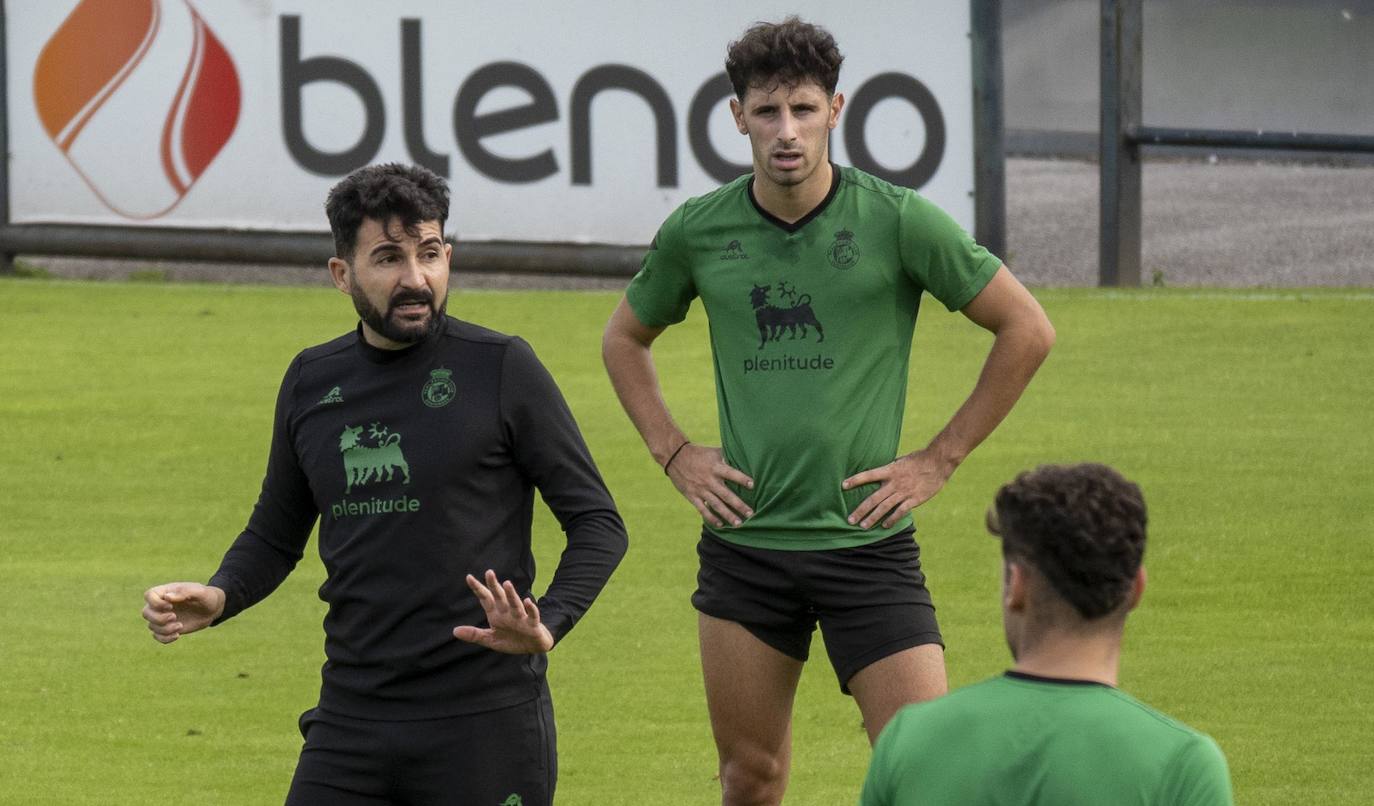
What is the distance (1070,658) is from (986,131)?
14799 millimetres

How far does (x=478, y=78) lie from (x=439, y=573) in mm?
13627

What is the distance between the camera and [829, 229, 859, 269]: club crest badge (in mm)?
5473

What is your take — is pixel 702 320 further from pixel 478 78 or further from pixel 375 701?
pixel 375 701

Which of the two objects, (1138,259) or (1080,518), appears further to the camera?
(1138,259)

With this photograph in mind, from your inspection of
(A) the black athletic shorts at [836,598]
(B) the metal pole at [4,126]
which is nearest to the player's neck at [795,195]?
(A) the black athletic shorts at [836,598]

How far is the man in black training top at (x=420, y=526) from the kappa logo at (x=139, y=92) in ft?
44.9

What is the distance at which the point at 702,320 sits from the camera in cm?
1783

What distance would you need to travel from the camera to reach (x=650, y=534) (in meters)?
11.6

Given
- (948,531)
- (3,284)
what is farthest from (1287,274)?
(3,284)

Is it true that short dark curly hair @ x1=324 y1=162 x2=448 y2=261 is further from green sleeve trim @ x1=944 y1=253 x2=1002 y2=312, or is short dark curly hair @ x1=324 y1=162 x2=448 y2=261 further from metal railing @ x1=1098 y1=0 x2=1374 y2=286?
metal railing @ x1=1098 y1=0 x2=1374 y2=286

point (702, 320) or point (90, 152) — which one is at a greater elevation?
point (90, 152)

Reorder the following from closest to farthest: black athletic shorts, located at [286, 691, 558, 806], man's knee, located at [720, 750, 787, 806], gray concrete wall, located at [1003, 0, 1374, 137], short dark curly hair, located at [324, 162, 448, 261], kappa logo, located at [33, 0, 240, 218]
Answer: black athletic shorts, located at [286, 691, 558, 806]
short dark curly hair, located at [324, 162, 448, 261]
man's knee, located at [720, 750, 787, 806]
kappa logo, located at [33, 0, 240, 218]
gray concrete wall, located at [1003, 0, 1374, 137]

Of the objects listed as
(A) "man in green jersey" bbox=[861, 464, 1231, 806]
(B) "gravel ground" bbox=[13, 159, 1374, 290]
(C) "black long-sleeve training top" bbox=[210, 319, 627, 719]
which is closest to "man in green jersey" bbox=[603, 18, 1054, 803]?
(C) "black long-sleeve training top" bbox=[210, 319, 627, 719]

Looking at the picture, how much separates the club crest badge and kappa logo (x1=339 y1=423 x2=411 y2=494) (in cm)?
132
